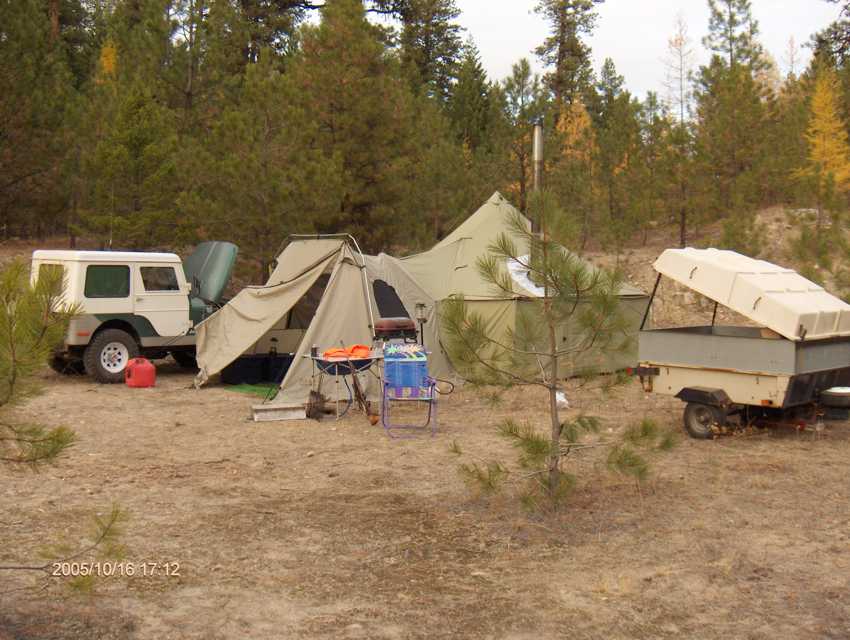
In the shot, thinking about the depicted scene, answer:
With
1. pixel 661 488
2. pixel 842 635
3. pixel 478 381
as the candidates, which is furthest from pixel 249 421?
pixel 842 635

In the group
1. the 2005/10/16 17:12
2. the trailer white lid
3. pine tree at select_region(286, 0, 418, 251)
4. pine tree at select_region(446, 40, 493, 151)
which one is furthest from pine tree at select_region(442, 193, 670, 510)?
pine tree at select_region(446, 40, 493, 151)

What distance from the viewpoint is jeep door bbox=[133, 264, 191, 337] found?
12.3 m

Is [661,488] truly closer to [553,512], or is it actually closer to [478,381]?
[553,512]

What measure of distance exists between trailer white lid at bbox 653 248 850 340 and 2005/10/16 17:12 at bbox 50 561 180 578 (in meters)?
5.45

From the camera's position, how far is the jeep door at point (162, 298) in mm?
12297

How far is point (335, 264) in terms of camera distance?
437 inches

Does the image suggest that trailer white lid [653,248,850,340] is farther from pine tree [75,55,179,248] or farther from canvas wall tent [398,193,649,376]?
pine tree [75,55,179,248]

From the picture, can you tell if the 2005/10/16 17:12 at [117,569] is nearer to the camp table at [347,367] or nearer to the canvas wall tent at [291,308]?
the camp table at [347,367]

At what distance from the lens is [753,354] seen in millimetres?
7914

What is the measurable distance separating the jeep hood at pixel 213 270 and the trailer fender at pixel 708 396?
24.4ft

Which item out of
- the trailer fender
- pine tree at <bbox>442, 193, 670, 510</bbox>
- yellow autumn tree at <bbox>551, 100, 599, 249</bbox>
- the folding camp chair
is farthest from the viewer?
yellow autumn tree at <bbox>551, 100, 599, 249</bbox>

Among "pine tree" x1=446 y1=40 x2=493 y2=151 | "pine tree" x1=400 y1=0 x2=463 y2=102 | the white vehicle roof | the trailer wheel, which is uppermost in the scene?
"pine tree" x1=400 y1=0 x2=463 y2=102

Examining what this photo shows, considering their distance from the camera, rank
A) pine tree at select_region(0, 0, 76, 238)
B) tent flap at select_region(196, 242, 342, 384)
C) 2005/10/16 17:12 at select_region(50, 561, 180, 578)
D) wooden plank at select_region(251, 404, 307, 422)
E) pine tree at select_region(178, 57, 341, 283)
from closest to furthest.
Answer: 1. 2005/10/16 17:12 at select_region(50, 561, 180, 578)
2. wooden plank at select_region(251, 404, 307, 422)
3. tent flap at select_region(196, 242, 342, 384)
4. pine tree at select_region(178, 57, 341, 283)
5. pine tree at select_region(0, 0, 76, 238)

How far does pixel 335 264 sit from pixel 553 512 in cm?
578
